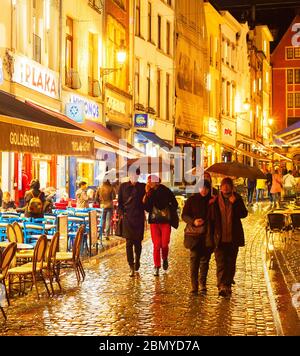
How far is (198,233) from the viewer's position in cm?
1199

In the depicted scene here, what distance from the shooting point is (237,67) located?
184ft

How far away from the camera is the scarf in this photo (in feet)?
38.4

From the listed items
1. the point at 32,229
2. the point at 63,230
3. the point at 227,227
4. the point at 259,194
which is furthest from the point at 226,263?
the point at 259,194

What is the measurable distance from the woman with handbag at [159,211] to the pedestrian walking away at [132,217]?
0.17 m

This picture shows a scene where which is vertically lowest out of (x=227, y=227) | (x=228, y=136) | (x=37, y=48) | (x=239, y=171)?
(x=227, y=227)

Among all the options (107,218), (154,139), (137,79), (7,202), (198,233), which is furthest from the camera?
(137,79)

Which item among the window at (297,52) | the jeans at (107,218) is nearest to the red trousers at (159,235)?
the jeans at (107,218)

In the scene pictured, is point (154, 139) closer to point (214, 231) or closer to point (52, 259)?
point (52, 259)

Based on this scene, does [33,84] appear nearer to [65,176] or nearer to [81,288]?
[65,176]

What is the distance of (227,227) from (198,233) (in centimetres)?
53

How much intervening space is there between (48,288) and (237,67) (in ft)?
150

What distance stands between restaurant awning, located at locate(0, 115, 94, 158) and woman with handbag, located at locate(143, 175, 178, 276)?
1.42 m

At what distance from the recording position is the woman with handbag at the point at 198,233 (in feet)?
39.3
